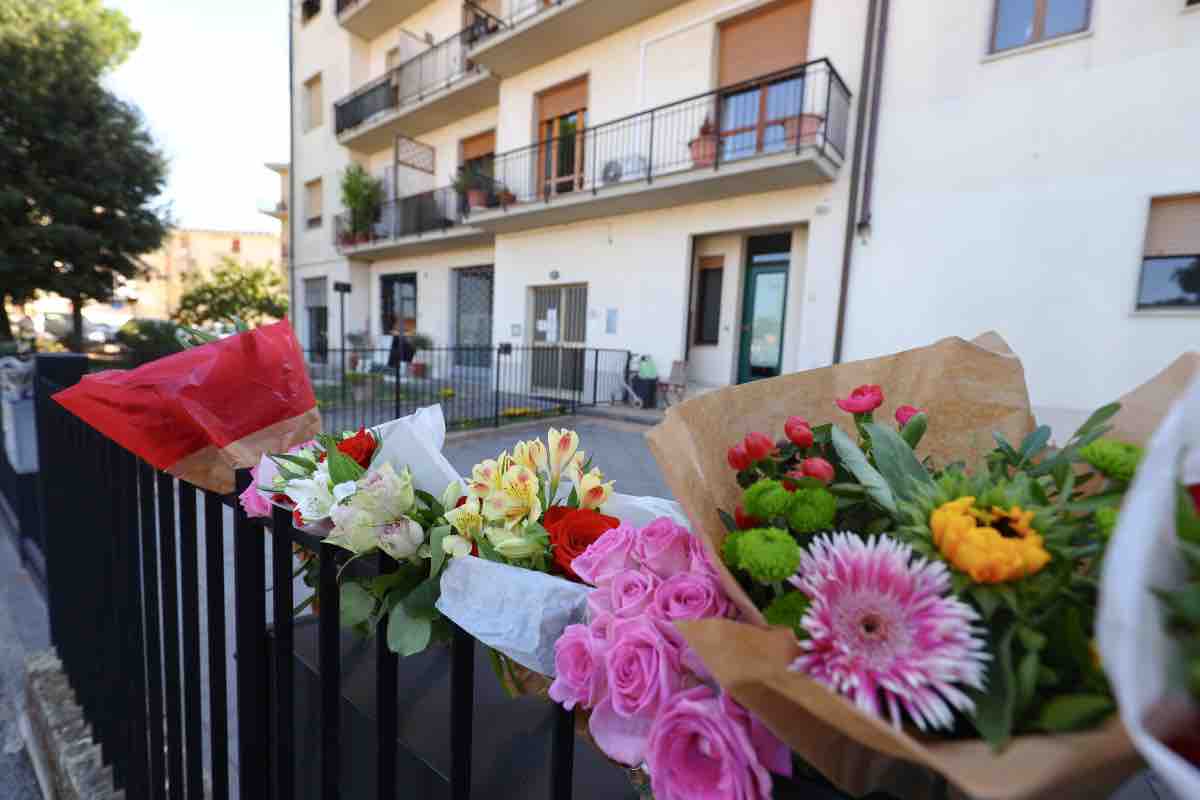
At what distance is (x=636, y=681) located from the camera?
19.3 inches

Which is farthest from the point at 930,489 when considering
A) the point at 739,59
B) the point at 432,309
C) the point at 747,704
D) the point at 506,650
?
the point at 432,309

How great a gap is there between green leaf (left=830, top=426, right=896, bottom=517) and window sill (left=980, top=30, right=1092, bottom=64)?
7959mm

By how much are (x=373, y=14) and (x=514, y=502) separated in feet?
54.9

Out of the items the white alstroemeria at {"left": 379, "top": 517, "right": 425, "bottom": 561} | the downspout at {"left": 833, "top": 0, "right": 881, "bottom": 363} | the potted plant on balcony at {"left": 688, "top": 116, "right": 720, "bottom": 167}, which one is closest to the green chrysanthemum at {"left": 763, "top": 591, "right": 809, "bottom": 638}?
the white alstroemeria at {"left": 379, "top": 517, "right": 425, "bottom": 561}

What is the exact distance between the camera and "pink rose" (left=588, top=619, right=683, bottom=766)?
1.59ft

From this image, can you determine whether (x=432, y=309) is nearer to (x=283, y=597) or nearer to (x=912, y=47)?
(x=912, y=47)

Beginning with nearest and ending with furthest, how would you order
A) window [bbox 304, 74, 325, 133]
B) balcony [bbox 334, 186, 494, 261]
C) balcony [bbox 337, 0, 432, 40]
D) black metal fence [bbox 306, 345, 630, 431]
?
1. black metal fence [bbox 306, 345, 630, 431]
2. balcony [bbox 334, 186, 494, 261]
3. balcony [bbox 337, 0, 432, 40]
4. window [bbox 304, 74, 325, 133]

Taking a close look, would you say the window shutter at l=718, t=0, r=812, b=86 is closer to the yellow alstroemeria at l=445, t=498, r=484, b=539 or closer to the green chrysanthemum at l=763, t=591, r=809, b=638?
the yellow alstroemeria at l=445, t=498, r=484, b=539

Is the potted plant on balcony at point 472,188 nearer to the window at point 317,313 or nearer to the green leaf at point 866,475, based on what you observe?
the window at point 317,313

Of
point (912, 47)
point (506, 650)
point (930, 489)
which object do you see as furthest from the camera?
point (912, 47)

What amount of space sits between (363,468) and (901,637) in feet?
2.52

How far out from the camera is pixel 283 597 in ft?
3.01

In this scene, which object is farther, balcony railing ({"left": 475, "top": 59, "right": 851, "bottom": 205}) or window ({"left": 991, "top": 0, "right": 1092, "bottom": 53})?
Result: balcony railing ({"left": 475, "top": 59, "right": 851, "bottom": 205})

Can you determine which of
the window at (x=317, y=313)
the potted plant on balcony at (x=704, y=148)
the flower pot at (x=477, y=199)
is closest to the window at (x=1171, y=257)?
the potted plant on balcony at (x=704, y=148)
